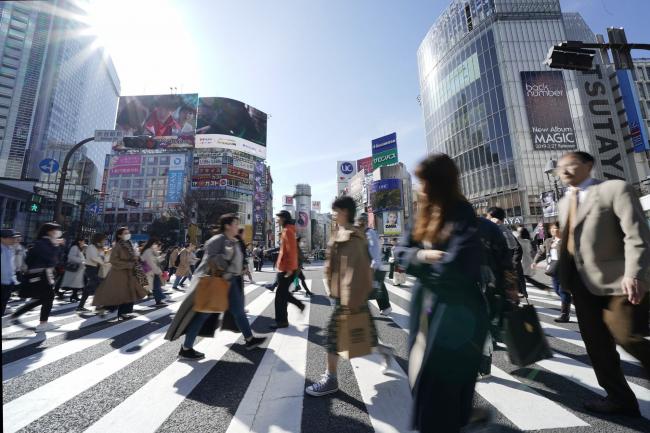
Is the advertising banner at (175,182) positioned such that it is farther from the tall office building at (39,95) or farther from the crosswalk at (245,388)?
the crosswalk at (245,388)

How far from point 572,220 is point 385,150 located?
4494cm

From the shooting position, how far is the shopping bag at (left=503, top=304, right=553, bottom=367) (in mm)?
1871

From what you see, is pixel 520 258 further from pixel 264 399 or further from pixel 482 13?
pixel 482 13

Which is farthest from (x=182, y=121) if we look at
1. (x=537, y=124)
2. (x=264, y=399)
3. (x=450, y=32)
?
(x=264, y=399)

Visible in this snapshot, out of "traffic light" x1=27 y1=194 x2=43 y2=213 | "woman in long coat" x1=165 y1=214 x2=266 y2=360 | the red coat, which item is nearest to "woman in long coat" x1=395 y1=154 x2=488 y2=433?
"woman in long coat" x1=165 y1=214 x2=266 y2=360

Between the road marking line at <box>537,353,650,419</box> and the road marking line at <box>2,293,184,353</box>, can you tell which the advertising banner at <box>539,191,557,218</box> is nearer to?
the road marking line at <box>537,353,650,419</box>

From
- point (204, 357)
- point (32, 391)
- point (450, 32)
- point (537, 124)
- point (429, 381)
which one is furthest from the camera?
point (450, 32)

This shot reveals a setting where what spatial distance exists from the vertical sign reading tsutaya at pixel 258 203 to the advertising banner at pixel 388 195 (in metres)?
24.0

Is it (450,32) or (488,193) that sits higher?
(450,32)

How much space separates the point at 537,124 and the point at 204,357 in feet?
141

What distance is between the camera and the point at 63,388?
2.62 metres

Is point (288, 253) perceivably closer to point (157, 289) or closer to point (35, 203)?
point (157, 289)

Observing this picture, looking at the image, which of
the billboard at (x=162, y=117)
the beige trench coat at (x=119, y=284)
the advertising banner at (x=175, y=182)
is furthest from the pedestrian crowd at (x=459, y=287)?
the advertising banner at (x=175, y=182)

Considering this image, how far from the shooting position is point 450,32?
45344mm
